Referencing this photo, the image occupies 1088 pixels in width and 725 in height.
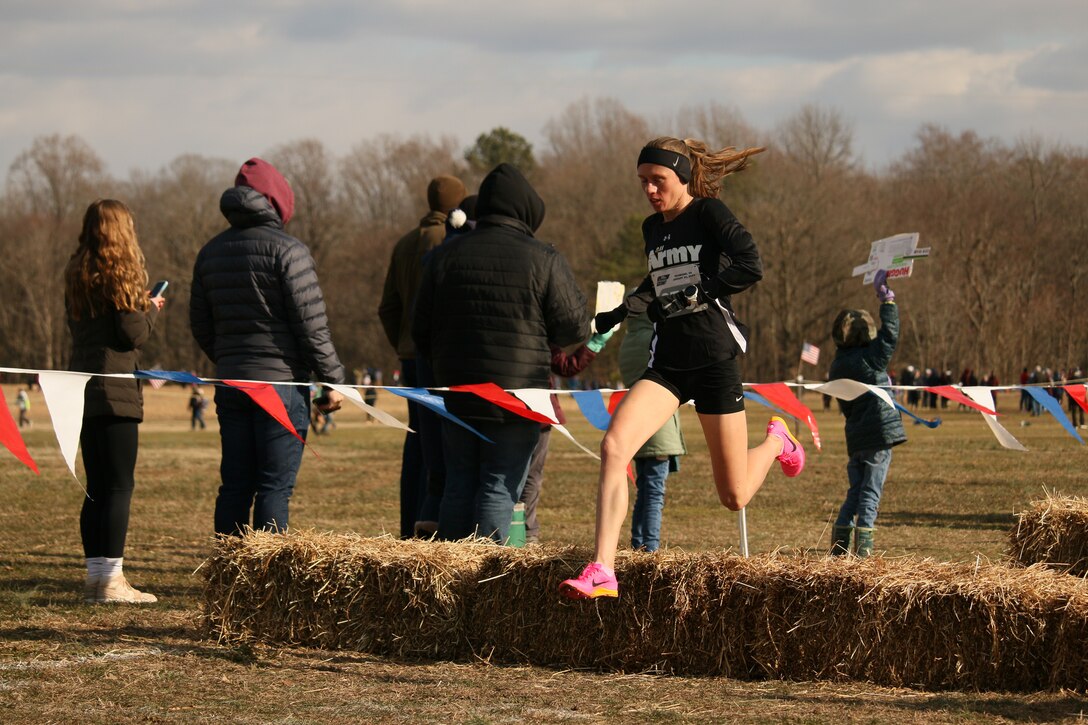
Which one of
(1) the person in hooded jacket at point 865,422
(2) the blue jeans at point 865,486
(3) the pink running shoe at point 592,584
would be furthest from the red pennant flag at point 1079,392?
(3) the pink running shoe at point 592,584

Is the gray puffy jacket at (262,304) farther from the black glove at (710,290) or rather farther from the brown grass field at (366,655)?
the black glove at (710,290)

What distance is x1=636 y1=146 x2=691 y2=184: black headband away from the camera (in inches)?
234

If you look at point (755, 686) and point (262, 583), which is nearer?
point (755, 686)

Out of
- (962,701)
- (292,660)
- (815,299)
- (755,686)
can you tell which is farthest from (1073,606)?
(815,299)

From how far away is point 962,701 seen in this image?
198 inches

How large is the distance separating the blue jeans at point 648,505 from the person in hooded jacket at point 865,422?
113 cm

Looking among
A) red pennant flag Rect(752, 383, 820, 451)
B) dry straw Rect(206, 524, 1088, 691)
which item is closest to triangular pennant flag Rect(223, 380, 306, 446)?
dry straw Rect(206, 524, 1088, 691)

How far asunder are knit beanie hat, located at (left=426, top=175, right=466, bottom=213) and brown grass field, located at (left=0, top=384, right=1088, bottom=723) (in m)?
2.83

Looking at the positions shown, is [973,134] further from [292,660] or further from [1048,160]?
[292,660]

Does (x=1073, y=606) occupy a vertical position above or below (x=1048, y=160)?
below

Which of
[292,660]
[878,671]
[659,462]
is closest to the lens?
[878,671]

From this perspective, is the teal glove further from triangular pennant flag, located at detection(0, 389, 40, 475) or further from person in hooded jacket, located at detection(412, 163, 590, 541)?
triangular pennant flag, located at detection(0, 389, 40, 475)

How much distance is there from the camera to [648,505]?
8.56 meters

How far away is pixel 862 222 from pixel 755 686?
6533 cm
